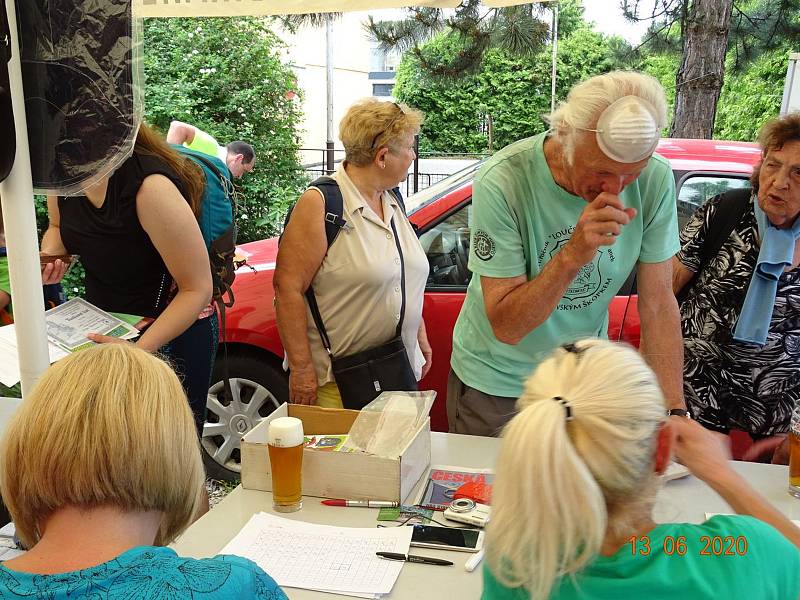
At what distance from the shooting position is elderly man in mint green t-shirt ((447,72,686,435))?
1907 mm

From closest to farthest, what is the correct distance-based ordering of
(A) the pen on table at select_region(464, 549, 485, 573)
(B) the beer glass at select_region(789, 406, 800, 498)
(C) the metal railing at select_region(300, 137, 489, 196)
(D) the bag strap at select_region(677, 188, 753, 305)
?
(A) the pen on table at select_region(464, 549, 485, 573), (B) the beer glass at select_region(789, 406, 800, 498), (D) the bag strap at select_region(677, 188, 753, 305), (C) the metal railing at select_region(300, 137, 489, 196)

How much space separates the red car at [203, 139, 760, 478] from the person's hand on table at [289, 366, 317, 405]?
940mm

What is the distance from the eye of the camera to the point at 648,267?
2244 millimetres

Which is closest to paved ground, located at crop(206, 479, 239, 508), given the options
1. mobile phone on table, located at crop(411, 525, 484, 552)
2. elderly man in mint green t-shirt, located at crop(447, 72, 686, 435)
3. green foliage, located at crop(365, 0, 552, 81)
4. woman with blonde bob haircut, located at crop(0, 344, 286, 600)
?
elderly man in mint green t-shirt, located at crop(447, 72, 686, 435)

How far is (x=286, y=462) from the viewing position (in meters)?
1.76

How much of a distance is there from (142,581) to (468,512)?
91 cm

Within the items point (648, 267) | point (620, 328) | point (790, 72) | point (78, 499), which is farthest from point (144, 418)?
point (790, 72)

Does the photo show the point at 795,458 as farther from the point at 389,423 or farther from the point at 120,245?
the point at 120,245

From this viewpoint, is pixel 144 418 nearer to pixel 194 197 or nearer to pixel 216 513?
pixel 216 513

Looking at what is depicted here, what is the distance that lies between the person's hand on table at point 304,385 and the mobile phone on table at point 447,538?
1.10 meters

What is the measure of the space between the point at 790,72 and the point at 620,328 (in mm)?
2917

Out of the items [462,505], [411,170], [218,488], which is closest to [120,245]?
[462,505]

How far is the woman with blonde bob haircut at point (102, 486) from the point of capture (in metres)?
1.04
